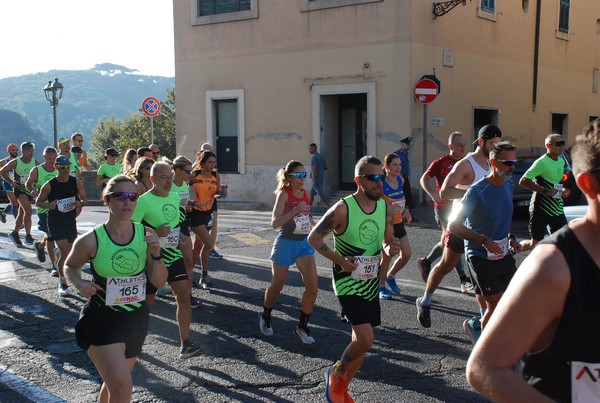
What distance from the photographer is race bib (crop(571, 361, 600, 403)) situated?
6.10 ft

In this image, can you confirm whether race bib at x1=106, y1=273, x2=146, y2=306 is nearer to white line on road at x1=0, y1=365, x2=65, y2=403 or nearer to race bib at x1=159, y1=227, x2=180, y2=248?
white line on road at x1=0, y1=365, x2=65, y2=403

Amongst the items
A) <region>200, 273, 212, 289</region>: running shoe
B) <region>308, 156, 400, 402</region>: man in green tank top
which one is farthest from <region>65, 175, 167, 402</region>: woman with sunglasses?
<region>200, 273, 212, 289</region>: running shoe

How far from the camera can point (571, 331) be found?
1832 mm

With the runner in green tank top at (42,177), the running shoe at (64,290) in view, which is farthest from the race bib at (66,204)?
the runner in green tank top at (42,177)

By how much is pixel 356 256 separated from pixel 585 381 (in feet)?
10.4

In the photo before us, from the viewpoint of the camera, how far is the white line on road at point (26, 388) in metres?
5.14

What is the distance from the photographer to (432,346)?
20.5 feet

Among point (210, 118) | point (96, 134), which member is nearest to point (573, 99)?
point (210, 118)

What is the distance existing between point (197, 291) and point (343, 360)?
439 centimetres

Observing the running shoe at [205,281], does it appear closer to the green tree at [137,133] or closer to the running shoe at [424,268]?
the running shoe at [424,268]

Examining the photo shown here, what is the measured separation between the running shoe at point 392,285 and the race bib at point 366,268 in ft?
11.3

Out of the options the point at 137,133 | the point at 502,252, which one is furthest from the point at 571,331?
the point at 137,133

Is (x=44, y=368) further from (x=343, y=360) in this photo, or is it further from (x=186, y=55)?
(x=186, y=55)

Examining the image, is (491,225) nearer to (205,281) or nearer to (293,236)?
(293,236)
